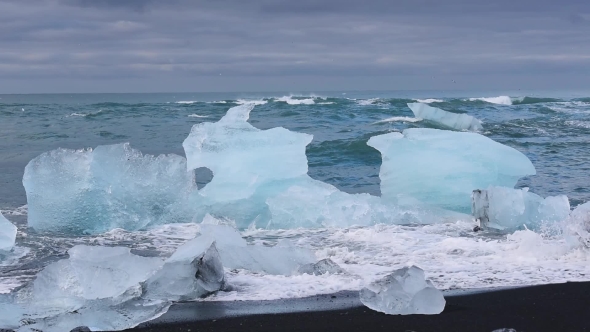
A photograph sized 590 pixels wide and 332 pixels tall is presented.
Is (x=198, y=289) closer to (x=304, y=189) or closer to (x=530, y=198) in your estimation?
(x=304, y=189)

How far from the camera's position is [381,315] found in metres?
4.25

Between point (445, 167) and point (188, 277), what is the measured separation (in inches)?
199

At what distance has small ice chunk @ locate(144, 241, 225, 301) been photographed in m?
Result: 4.70

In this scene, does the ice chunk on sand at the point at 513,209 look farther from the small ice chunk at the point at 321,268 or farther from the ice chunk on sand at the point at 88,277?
the ice chunk on sand at the point at 88,277

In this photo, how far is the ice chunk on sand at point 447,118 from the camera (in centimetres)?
2047

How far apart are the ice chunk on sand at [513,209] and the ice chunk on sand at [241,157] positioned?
2302 millimetres

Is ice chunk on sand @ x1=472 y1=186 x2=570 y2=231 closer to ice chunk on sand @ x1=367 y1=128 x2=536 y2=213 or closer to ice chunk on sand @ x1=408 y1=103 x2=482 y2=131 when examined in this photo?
ice chunk on sand @ x1=367 y1=128 x2=536 y2=213

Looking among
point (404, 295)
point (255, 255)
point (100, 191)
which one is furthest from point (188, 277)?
point (100, 191)

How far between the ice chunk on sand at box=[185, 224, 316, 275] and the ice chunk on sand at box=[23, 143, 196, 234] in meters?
2.20

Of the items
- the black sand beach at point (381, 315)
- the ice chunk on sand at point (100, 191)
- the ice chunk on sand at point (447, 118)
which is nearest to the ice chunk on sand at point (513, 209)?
the black sand beach at point (381, 315)

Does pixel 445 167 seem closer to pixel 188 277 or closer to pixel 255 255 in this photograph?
pixel 255 255

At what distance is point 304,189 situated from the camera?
8.14 metres

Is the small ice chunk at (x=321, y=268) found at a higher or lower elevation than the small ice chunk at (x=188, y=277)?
lower

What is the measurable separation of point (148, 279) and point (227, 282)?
62 centimetres
